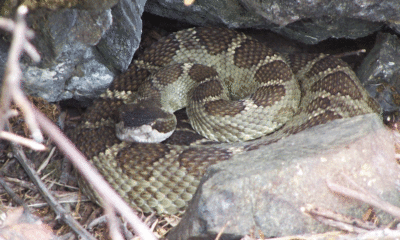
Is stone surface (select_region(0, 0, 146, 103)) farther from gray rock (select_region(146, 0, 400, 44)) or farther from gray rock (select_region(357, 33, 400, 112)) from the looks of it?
gray rock (select_region(357, 33, 400, 112))

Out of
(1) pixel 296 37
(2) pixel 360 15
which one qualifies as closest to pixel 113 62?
(1) pixel 296 37

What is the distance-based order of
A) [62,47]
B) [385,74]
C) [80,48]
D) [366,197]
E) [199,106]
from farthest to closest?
1. [385,74]
2. [199,106]
3. [80,48]
4. [62,47]
5. [366,197]

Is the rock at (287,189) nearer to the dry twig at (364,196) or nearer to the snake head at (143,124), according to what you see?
the dry twig at (364,196)

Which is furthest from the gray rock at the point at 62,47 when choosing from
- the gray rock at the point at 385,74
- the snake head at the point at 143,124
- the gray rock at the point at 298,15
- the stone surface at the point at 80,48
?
the gray rock at the point at 385,74

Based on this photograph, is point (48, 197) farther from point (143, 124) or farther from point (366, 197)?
point (366, 197)

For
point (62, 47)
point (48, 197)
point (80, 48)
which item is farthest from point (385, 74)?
point (48, 197)
